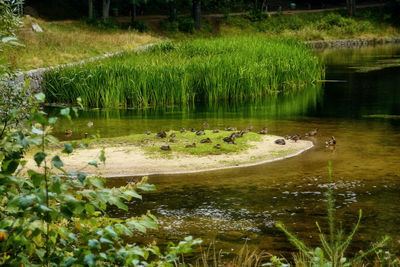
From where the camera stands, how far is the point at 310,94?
933 inches

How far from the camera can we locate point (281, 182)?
11.0m

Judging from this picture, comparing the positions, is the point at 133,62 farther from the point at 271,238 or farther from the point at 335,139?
the point at 271,238

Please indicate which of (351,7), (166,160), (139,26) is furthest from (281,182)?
(351,7)

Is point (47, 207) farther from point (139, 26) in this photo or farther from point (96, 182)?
point (139, 26)

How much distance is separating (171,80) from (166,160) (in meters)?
9.09

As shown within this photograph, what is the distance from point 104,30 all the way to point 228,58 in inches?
876

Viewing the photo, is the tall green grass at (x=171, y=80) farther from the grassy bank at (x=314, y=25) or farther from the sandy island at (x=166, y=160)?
the grassy bank at (x=314, y=25)

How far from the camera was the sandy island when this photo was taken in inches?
475

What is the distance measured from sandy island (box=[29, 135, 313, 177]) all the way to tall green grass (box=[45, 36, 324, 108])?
24.9ft

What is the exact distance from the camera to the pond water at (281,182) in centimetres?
864

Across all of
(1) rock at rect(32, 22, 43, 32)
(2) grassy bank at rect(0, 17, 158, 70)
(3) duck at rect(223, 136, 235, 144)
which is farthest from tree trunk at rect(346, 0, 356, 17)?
(3) duck at rect(223, 136, 235, 144)

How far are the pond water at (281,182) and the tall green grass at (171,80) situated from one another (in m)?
1.03

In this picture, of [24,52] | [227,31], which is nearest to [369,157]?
[24,52]

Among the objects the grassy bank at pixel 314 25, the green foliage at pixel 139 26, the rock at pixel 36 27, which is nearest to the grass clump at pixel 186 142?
the rock at pixel 36 27
